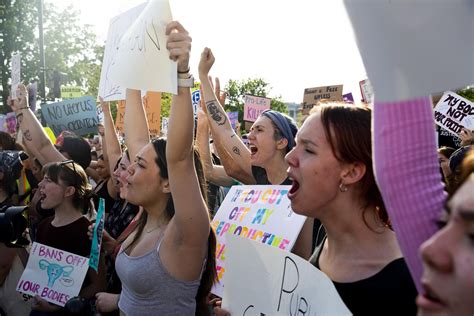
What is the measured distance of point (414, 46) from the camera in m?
1.00

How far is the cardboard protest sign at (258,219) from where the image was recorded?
260 cm

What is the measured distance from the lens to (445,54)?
3.30ft

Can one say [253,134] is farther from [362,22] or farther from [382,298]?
[362,22]

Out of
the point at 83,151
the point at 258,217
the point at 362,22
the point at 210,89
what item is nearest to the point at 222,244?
the point at 258,217

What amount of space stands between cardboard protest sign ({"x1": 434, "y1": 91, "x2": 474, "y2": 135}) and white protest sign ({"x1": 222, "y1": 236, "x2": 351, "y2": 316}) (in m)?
4.91

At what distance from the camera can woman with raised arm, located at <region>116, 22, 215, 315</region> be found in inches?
91.2

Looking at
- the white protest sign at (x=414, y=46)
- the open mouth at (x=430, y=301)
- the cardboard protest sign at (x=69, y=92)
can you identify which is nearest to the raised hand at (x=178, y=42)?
the white protest sign at (x=414, y=46)

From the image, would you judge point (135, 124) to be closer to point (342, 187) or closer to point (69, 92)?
point (342, 187)

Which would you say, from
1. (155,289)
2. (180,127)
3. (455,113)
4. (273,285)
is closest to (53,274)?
(155,289)

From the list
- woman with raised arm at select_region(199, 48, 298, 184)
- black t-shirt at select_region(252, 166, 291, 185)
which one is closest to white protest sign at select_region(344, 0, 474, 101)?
woman with raised arm at select_region(199, 48, 298, 184)

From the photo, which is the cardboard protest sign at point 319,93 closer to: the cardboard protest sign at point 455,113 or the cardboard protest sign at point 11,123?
the cardboard protest sign at point 455,113

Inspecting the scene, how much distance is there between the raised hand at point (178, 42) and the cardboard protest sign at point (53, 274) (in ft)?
6.64

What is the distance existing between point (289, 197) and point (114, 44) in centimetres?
174

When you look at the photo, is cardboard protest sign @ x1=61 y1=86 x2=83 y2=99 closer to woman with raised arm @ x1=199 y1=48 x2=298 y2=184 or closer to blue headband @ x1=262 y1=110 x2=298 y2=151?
woman with raised arm @ x1=199 y1=48 x2=298 y2=184
